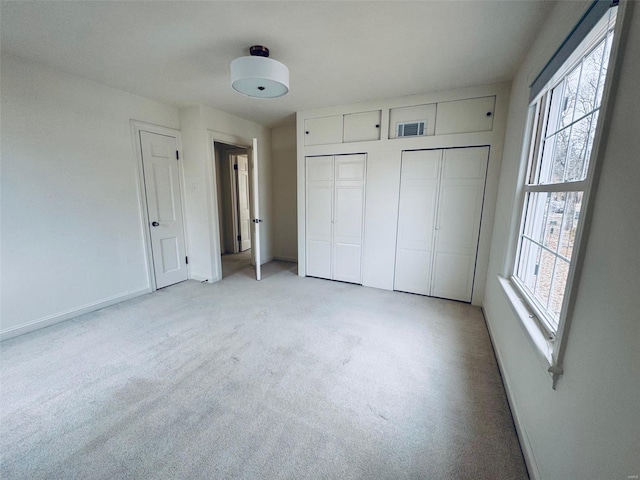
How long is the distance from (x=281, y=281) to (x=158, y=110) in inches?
110

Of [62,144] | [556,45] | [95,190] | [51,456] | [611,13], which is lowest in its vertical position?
[51,456]

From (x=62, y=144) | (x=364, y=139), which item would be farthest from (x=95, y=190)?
(x=364, y=139)

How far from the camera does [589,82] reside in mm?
1264

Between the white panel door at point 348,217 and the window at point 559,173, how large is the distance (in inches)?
73.4

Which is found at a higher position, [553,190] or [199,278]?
[553,190]

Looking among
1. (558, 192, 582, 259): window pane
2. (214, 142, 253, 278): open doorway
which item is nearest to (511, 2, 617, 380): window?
(558, 192, 582, 259): window pane

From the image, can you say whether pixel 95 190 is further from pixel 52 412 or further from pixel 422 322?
pixel 422 322

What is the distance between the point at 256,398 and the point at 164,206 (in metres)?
2.89

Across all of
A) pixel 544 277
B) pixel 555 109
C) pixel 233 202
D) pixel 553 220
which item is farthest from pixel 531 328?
pixel 233 202

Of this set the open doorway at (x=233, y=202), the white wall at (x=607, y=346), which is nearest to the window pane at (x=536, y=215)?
the white wall at (x=607, y=346)

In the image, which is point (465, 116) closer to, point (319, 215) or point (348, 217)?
point (348, 217)

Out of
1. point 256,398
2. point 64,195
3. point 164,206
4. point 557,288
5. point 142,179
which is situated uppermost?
point 142,179

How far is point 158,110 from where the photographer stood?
3301 mm

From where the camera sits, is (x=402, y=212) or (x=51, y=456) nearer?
(x=51, y=456)
